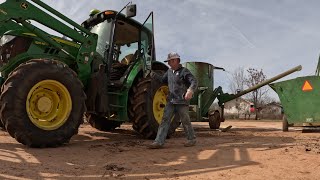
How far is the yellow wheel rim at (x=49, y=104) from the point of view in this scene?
5.47m

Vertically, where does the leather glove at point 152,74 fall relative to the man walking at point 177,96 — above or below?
above

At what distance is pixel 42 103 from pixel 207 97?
26.7 ft

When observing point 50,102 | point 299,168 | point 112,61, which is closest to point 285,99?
point 112,61

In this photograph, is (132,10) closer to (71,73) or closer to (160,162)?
(71,73)

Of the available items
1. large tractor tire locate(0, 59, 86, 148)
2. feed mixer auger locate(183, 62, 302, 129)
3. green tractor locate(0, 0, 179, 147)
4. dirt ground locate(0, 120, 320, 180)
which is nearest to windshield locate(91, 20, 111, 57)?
green tractor locate(0, 0, 179, 147)

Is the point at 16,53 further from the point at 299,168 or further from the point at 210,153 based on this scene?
the point at 299,168

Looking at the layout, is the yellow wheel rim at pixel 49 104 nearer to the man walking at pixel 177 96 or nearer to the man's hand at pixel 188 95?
the man walking at pixel 177 96

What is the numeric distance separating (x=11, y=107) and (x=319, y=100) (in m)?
7.52

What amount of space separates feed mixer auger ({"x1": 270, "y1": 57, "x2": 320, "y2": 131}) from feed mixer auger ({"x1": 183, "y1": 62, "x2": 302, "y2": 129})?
194cm

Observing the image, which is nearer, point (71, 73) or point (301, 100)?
point (71, 73)

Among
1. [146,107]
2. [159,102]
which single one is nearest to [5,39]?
[146,107]

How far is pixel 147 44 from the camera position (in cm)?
830

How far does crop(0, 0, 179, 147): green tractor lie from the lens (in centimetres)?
529

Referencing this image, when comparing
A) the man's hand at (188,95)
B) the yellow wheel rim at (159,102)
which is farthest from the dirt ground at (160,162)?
the yellow wheel rim at (159,102)
